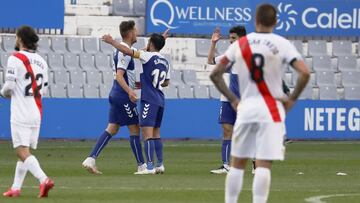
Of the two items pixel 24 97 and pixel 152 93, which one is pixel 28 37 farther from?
pixel 152 93

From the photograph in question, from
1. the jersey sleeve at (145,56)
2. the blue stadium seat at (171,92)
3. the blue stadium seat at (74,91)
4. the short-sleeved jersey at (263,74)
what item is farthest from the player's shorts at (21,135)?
the blue stadium seat at (171,92)

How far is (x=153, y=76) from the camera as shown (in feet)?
58.7

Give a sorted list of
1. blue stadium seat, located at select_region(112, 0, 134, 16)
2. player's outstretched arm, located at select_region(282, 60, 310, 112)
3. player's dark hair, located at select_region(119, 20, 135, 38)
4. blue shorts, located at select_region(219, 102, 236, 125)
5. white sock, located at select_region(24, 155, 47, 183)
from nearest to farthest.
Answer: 1. player's outstretched arm, located at select_region(282, 60, 310, 112)
2. white sock, located at select_region(24, 155, 47, 183)
3. player's dark hair, located at select_region(119, 20, 135, 38)
4. blue shorts, located at select_region(219, 102, 236, 125)
5. blue stadium seat, located at select_region(112, 0, 134, 16)

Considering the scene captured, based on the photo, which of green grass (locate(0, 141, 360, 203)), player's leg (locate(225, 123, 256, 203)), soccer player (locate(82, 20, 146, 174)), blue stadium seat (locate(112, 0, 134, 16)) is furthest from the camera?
blue stadium seat (locate(112, 0, 134, 16))

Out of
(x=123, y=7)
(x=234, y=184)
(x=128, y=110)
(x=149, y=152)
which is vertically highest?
(x=123, y=7)

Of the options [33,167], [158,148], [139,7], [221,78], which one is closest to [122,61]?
[158,148]

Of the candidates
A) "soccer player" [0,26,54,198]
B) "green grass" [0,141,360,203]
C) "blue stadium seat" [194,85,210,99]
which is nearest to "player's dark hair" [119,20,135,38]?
"green grass" [0,141,360,203]

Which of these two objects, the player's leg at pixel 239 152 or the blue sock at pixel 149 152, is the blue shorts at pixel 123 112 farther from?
the player's leg at pixel 239 152

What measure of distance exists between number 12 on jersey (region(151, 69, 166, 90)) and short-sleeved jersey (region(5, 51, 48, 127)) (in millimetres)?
4386

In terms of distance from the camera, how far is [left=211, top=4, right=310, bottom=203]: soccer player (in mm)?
10820

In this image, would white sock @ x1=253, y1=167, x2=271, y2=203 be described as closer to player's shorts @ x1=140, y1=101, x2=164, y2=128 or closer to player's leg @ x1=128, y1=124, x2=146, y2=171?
player's shorts @ x1=140, y1=101, x2=164, y2=128

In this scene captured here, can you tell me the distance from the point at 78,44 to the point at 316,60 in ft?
Answer: 20.1

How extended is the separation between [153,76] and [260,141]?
7.18m

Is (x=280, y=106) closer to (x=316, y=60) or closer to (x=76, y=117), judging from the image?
(x=76, y=117)
